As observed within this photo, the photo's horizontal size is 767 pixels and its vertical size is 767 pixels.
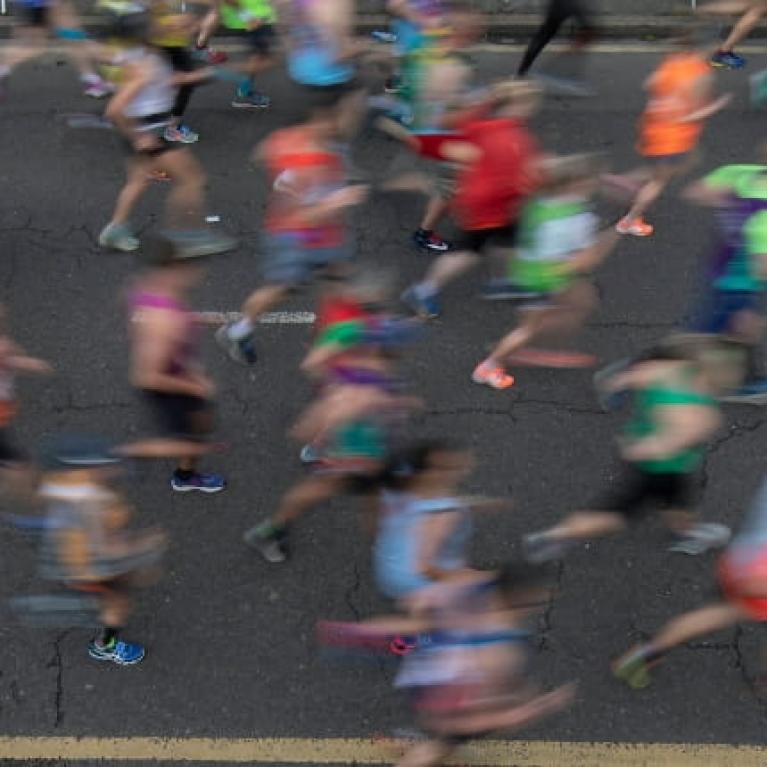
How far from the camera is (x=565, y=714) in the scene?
419cm

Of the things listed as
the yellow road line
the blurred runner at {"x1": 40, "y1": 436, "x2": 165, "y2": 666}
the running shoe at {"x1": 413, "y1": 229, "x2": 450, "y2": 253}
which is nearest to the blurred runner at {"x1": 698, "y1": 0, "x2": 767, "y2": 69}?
the running shoe at {"x1": 413, "y1": 229, "x2": 450, "y2": 253}

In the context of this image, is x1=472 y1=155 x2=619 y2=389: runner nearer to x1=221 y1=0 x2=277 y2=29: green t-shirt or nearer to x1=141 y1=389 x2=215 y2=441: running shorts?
x1=141 y1=389 x2=215 y2=441: running shorts

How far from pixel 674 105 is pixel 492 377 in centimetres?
223

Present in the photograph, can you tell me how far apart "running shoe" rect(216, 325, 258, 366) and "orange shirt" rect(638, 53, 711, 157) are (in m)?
3.01

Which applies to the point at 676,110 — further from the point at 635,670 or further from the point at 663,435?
the point at 635,670

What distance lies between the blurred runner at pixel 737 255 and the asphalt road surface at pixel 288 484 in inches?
26.5

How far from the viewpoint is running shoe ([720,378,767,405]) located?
5668mm

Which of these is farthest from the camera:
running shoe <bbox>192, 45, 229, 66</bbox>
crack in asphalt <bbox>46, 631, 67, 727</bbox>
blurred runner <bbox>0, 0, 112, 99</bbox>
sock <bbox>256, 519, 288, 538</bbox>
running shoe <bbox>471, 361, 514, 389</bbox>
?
running shoe <bbox>192, 45, 229, 66</bbox>

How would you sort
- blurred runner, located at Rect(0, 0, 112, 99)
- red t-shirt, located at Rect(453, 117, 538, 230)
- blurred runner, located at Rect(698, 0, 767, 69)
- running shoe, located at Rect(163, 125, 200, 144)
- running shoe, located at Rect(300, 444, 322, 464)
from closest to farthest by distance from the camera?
running shoe, located at Rect(300, 444, 322, 464), red t-shirt, located at Rect(453, 117, 538, 230), blurred runner, located at Rect(0, 0, 112, 99), running shoe, located at Rect(163, 125, 200, 144), blurred runner, located at Rect(698, 0, 767, 69)

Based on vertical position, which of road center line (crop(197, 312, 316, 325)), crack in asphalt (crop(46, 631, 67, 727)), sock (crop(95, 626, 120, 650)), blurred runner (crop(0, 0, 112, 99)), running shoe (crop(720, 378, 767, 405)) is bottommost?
crack in asphalt (crop(46, 631, 67, 727))

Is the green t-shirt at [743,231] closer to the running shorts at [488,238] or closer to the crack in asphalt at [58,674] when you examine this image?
the running shorts at [488,238]

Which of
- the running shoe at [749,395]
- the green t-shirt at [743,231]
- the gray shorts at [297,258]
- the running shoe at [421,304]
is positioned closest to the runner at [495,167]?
the running shoe at [421,304]

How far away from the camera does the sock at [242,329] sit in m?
5.88

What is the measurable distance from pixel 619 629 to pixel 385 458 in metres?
1.40
